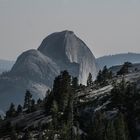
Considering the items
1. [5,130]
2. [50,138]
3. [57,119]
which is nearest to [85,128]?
[57,119]

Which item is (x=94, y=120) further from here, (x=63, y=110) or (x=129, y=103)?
(x=63, y=110)

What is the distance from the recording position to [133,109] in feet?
534

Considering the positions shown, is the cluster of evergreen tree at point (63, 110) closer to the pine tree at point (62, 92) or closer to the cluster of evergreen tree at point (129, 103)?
the pine tree at point (62, 92)

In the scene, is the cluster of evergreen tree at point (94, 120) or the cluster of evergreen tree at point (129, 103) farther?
the cluster of evergreen tree at point (129, 103)

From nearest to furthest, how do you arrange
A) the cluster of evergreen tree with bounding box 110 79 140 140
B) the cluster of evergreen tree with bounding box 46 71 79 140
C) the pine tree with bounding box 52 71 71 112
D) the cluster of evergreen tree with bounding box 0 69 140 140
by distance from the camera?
the cluster of evergreen tree with bounding box 0 69 140 140
the cluster of evergreen tree with bounding box 46 71 79 140
the cluster of evergreen tree with bounding box 110 79 140 140
the pine tree with bounding box 52 71 71 112

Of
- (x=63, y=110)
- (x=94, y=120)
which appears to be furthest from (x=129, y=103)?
(x=63, y=110)

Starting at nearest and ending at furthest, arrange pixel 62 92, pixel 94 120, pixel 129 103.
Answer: pixel 94 120 → pixel 129 103 → pixel 62 92

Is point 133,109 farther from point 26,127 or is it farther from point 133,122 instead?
point 26,127

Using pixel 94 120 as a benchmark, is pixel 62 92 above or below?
above

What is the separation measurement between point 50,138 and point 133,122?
27419 millimetres

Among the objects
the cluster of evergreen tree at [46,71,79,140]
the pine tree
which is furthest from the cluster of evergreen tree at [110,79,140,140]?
the pine tree

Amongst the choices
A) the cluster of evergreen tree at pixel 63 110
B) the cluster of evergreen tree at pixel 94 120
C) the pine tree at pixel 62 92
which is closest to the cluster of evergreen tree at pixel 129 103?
the cluster of evergreen tree at pixel 94 120

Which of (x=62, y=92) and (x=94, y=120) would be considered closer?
(x=94, y=120)

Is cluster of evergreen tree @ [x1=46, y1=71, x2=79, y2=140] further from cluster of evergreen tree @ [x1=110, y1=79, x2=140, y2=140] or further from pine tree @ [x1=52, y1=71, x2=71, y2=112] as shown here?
cluster of evergreen tree @ [x1=110, y1=79, x2=140, y2=140]
